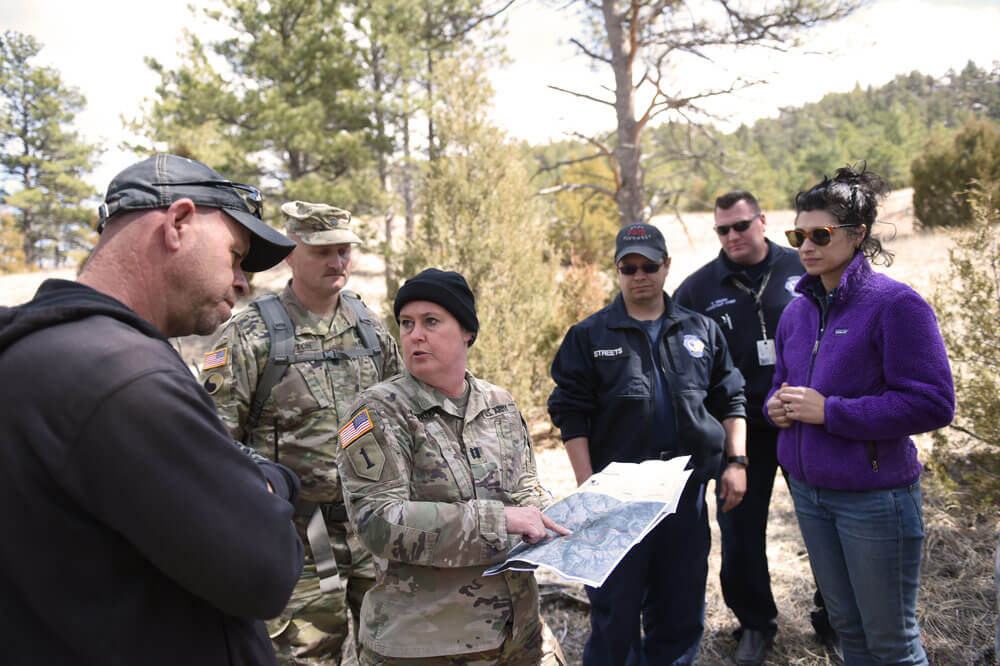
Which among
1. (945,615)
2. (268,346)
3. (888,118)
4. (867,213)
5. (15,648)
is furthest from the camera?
(888,118)

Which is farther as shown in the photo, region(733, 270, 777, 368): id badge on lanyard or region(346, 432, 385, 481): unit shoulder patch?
region(733, 270, 777, 368): id badge on lanyard

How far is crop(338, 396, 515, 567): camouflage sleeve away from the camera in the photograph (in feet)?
6.13

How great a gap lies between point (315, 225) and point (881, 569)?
2.97 m

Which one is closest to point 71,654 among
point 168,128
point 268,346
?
point 268,346

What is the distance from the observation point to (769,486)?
147 inches

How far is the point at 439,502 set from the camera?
195 centimetres

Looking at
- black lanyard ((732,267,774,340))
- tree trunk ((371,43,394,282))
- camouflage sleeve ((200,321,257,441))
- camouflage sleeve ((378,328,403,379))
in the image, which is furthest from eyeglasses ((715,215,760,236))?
tree trunk ((371,43,394,282))

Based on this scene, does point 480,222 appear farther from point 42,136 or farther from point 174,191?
point 42,136

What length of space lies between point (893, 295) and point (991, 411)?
292 cm

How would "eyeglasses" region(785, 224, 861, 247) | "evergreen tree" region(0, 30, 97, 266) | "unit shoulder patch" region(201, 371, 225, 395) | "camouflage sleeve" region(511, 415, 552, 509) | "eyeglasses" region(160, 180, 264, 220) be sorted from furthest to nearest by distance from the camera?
"evergreen tree" region(0, 30, 97, 266) < "unit shoulder patch" region(201, 371, 225, 395) < "eyeglasses" region(785, 224, 861, 247) < "camouflage sleeve" region(511, 415, 552, 509) < "eyeglasses" region(160, 180, 264, 220)

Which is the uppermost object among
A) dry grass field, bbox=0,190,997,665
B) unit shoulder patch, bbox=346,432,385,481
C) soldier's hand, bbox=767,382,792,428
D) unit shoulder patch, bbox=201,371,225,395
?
unit shoulder patch, bbox=201,371,225,395

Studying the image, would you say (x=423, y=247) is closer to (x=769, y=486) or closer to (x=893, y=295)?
(x=769, y=486)

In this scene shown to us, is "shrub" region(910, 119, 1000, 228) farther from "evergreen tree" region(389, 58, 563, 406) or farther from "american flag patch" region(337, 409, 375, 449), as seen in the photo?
"american flag patch" region(337, 409, 375, 449)

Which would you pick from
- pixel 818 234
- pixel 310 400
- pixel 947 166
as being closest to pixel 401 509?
pixel 310 400
